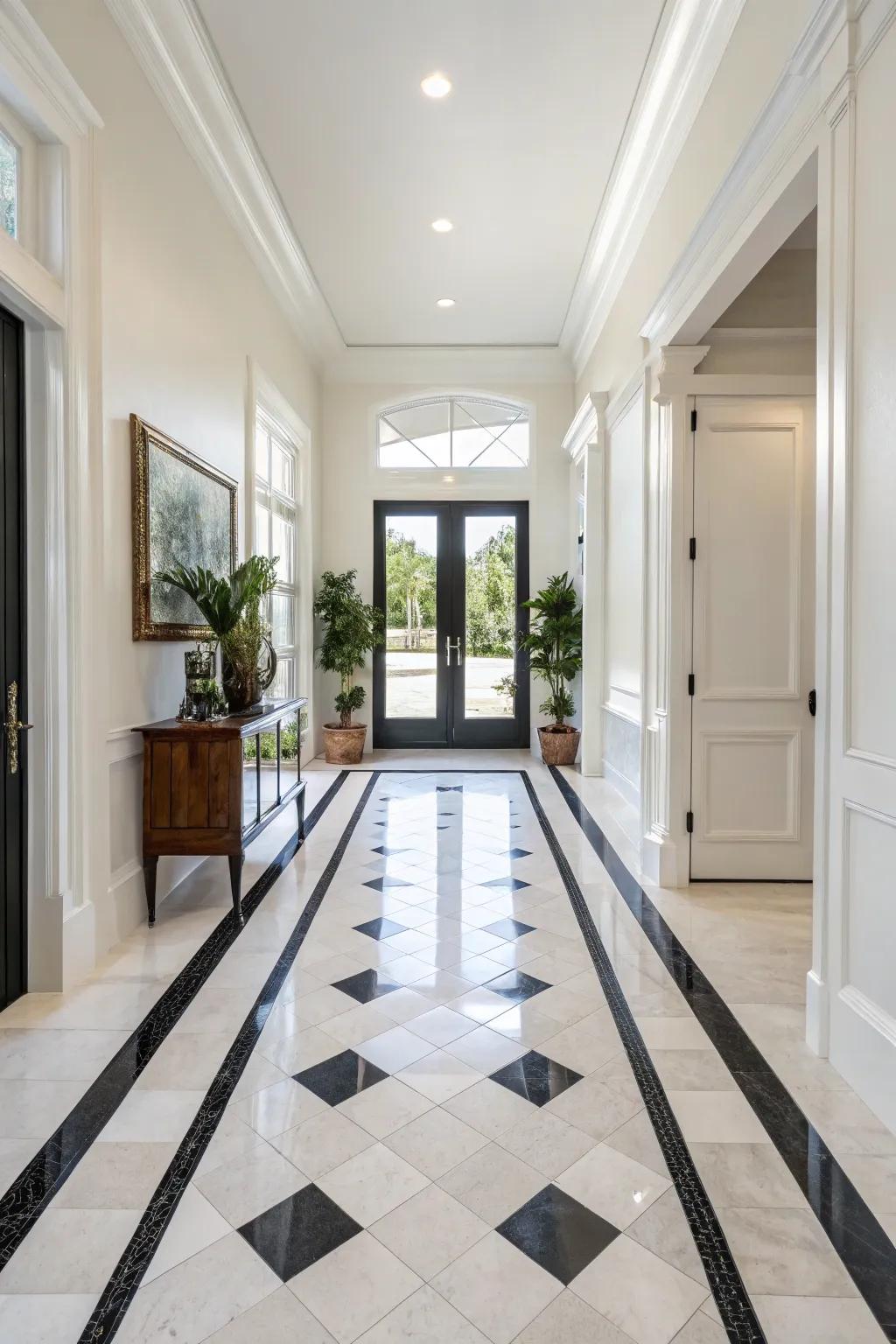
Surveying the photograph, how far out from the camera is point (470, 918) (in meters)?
3.13

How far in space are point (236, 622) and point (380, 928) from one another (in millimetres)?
1549

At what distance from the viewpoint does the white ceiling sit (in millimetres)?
3168

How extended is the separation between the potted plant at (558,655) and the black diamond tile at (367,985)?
4.36m

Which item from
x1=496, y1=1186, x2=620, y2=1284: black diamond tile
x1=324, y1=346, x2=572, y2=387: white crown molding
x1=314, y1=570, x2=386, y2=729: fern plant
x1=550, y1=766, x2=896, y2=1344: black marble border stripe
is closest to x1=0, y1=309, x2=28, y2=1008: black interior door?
→ x1=496, y1=1186, x2=620, y2=1284: black diamond tile

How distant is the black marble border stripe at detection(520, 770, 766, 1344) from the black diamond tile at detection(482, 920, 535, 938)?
12.1 inches

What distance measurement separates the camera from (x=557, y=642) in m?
6.80

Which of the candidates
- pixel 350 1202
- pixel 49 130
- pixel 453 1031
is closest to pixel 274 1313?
pixel 350 1202

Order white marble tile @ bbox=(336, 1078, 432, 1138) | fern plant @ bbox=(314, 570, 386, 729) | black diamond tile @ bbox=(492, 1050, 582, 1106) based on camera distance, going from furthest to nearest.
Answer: fern plant @ bbox=(314, 570, 386, 729) < black diamond tile @ bbox=(492, 1050, 582, 1106) < white marble tile @ bbox=(336, 1078, 432, 1138)

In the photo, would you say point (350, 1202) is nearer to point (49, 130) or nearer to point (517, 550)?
point (49, 130)

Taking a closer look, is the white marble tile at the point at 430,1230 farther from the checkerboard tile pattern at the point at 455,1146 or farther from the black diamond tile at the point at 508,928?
the black diamond tile at the point at 508,928

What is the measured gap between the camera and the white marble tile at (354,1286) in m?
1.28

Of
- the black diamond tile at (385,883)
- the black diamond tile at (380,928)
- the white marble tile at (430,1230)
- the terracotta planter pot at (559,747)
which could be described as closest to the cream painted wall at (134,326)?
the black diamond tile at (385,883)

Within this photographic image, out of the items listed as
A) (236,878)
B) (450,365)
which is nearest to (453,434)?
(450,365)

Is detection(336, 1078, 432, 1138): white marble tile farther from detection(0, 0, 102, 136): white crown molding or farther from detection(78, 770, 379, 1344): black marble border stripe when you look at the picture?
detection(0, 0, 102, 136): white crown molding
